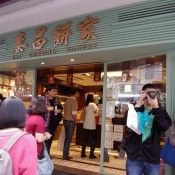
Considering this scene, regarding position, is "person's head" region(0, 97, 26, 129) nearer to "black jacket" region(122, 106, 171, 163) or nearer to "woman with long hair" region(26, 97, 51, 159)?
"woman with long hair" region(26, 97, 51, 159)

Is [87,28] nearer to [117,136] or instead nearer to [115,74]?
[115,74]

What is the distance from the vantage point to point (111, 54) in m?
4.83

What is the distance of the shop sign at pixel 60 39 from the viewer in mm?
4832

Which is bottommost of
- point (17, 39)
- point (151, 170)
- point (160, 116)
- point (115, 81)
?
point (151, 170)

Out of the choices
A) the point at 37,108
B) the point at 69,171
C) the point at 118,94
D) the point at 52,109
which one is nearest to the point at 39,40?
the point at 52,109

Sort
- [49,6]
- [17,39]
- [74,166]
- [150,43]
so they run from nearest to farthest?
1. [150,43]
2. [49,6]
3. [74,166]
4. [17,39]

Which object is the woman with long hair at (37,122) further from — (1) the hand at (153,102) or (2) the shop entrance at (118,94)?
(2) the shop entrance at (118,94)

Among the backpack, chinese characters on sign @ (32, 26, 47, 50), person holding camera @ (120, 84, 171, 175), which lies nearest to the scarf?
person holding camera @ (120, 84, 171, 175)

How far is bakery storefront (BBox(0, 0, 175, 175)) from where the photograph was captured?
13.6 ft

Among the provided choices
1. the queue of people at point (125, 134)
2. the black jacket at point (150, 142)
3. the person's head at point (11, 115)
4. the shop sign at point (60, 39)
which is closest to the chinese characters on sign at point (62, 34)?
the shop sign at point (60, 39)

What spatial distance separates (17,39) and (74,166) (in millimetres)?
3250

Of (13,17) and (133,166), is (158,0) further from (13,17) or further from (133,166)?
(13,17)

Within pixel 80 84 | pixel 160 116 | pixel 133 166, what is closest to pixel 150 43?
pixel 160 116

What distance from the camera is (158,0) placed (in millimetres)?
4098
